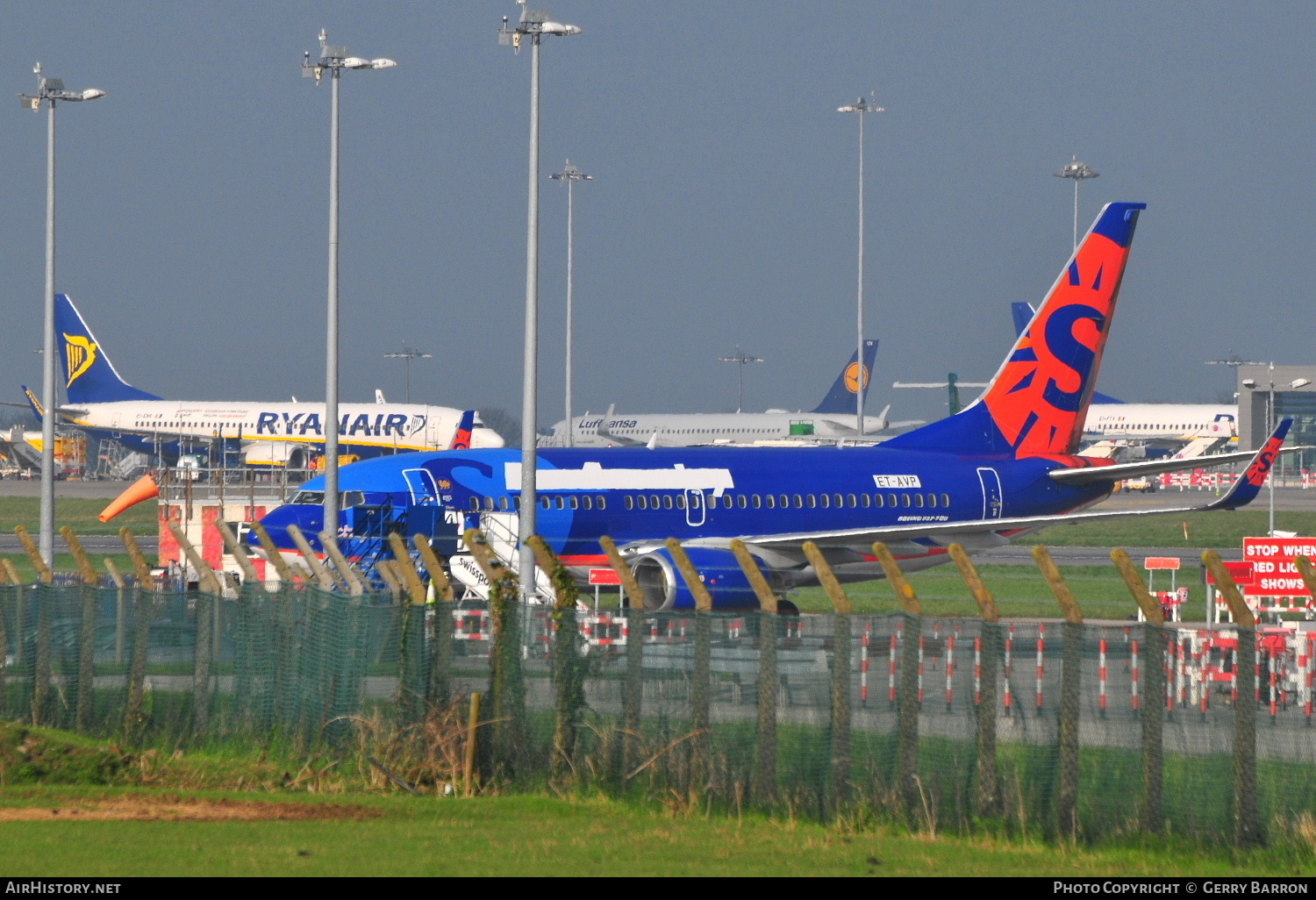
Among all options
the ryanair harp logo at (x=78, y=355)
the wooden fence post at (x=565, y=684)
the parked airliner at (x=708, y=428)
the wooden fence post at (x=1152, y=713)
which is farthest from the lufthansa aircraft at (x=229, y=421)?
the wooden fence post at (x=1152, y=713)

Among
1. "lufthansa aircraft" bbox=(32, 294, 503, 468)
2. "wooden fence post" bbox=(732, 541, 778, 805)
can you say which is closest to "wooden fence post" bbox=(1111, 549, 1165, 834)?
"wooden fence post" bbox=(732, 541, 778, 805)

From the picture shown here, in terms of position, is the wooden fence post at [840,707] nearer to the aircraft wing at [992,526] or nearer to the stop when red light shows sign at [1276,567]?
the aircraft wing at [992,526]

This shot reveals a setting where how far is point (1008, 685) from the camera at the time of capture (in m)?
12.3

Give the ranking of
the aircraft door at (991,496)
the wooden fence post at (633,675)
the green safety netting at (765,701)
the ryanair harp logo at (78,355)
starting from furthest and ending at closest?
the ryanair harp logo at (78,355) → the aircraft door at (991,496) → the wooden fence post at (633,675) → the green safety netting at (765,701)

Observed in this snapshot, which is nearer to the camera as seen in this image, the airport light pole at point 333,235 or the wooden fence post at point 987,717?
the wooden fence post at point 987,717

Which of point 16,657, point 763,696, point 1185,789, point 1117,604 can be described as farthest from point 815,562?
point 1117,604

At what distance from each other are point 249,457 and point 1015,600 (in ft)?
179

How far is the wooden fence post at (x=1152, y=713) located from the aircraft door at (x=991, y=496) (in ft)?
72.4

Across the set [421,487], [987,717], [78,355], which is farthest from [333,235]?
[78,355]

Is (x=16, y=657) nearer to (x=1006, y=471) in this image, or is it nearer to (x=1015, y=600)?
(x=1006, y=471)

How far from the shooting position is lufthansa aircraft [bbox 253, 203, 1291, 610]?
28.1 m

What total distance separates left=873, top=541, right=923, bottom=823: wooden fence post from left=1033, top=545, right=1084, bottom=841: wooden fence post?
43.5 inches

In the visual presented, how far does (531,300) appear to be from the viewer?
81.6 feet

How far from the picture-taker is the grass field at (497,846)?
10.9 m
